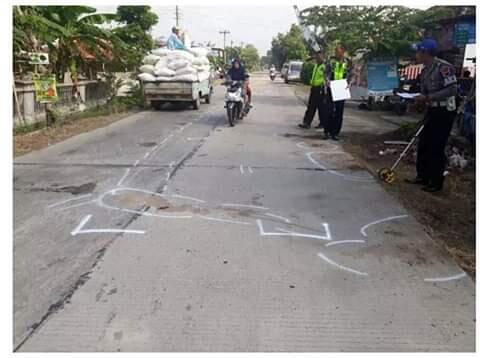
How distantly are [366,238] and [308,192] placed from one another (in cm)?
152

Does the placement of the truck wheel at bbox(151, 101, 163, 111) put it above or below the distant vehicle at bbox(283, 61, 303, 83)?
below

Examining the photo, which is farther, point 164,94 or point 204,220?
point 164,94

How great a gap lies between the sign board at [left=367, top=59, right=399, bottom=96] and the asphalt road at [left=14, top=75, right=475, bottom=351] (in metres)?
11.3

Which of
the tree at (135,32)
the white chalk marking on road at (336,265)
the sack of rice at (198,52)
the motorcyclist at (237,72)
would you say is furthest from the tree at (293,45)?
the white chalk marking on road at (336,265)

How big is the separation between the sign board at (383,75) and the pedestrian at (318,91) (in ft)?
22.1

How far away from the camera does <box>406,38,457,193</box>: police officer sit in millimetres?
5371

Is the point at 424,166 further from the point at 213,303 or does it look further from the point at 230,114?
the point at 230,114

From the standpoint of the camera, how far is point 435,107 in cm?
554

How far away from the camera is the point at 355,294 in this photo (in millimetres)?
3094

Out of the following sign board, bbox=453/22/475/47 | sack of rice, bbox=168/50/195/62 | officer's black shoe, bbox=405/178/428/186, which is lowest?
officer's black shoe, bbox=405/178/428/186

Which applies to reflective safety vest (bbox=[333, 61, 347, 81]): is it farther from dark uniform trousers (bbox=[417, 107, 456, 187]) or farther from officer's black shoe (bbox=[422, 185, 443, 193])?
officer's black shoe (bbox=[422, 185, 443, 193])

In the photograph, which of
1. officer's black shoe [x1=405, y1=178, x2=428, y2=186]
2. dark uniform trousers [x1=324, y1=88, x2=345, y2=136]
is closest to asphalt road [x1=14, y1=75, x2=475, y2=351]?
officer's black shoe [x1=405, y1=178, x2=428, y2=186]

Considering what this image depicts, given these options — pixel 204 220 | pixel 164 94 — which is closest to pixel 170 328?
pixel 204 220

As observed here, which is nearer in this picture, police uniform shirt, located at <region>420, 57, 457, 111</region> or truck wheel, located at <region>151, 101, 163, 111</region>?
police uniform shirt, located at <region>420, 57, 457, 111</region>
